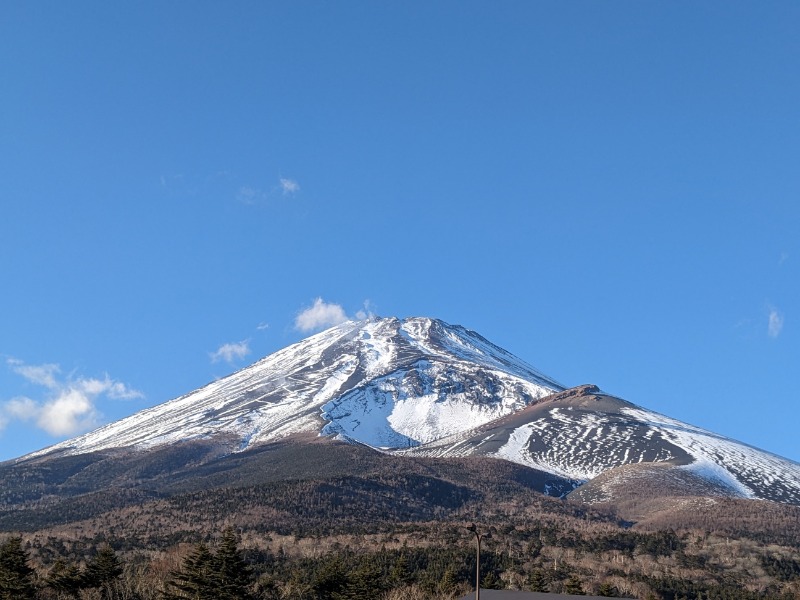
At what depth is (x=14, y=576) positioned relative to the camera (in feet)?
174

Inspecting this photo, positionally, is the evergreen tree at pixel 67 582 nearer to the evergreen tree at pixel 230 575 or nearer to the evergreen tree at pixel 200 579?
the evergreen tree at pixel 200 579

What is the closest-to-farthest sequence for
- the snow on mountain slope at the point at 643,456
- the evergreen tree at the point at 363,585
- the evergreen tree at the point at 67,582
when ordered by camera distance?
the evergreen tree at the point at 67,582 < the evergreen tree at the point at 363,585 < the snow on mountain slope at the point at 643,456

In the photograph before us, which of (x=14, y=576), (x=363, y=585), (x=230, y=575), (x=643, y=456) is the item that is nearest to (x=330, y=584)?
(x=363, y=585)

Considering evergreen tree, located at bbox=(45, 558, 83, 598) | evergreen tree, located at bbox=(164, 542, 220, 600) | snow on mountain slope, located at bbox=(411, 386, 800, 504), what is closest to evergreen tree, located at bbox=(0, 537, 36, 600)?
evergreen tree, located at bbox=(45, 558, 83, 598)

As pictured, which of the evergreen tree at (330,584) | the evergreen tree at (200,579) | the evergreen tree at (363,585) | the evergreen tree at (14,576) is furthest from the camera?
the evergreen tree at (330,584)

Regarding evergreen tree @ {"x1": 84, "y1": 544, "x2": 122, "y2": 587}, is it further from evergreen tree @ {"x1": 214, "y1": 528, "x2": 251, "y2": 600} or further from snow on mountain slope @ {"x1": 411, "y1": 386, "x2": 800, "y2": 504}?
snow on mountain slope @ {"x1": 411, "y1": 386, "x2": 800, "y2": 504}

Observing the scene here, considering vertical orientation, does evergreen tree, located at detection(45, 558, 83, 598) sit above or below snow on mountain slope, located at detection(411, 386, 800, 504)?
below

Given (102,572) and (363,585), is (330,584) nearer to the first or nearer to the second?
(363,585)

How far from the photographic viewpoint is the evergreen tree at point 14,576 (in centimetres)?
5197

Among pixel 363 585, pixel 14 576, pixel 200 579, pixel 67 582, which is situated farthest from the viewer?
pixel 363 585

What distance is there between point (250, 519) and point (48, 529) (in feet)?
78.3

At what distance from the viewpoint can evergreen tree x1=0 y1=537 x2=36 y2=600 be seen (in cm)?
5197

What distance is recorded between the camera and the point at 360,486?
133625mm

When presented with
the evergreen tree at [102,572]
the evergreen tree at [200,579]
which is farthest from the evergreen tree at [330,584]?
the evergreen tree at [102,572]
